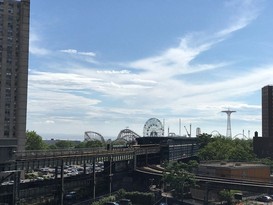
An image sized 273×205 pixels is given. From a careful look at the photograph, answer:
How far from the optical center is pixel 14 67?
136 m

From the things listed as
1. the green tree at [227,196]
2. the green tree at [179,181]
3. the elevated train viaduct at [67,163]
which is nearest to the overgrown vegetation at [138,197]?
the elevated train viaduct at [67,163]

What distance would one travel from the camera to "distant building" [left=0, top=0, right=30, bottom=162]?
132 meters

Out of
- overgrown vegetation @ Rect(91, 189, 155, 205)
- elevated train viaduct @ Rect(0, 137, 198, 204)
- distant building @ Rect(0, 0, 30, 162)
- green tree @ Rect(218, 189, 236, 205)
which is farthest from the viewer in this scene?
distant building @ Rect(0, 0, 30, 162)

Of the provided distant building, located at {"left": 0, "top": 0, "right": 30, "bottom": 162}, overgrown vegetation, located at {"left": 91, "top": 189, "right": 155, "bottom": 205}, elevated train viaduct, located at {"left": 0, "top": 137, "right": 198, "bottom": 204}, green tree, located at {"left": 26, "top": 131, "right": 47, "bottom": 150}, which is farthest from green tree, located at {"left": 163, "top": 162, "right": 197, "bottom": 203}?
green tree, located at {"left": 26, "top": 131, "right": 47, "bottom": 150}

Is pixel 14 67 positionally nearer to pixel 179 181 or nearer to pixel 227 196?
pixel 179 181

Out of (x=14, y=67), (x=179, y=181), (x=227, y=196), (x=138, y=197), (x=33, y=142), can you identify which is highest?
(x=14, y=67)

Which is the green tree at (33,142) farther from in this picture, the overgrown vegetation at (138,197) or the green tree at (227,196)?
the green tree at (227,196)

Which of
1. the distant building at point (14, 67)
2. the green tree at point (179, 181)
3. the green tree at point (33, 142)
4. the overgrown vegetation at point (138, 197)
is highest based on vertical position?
the distant building at point (14, 67)

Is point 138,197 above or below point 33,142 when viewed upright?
below

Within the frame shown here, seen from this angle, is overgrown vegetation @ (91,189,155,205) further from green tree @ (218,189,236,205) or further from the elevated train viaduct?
green tree @ (218,189,236,205)

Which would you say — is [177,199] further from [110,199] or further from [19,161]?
[19,161]

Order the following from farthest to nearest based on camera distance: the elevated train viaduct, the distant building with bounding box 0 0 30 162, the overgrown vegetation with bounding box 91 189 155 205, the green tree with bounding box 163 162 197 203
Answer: the distant building with bounding box 0 0 30 162 < the green tree with bounding box 163 162 197 203 < the overgrown vegetation with bounding box 91 189 155 205 < the elevated train viaduct

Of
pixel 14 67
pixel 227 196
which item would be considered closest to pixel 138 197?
pixel 227 196

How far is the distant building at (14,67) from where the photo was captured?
13238cm
